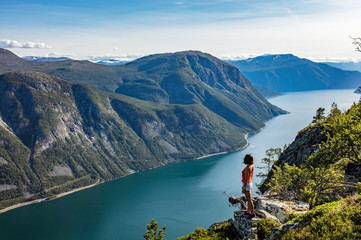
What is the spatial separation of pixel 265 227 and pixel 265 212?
1.83 m

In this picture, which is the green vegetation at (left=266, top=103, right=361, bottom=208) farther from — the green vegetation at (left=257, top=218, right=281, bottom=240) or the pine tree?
the pine tree

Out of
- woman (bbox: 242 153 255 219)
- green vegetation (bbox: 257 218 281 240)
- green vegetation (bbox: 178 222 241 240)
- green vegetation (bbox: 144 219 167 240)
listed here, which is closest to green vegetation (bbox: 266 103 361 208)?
green vegetation (bbox: 257 218 281 240)

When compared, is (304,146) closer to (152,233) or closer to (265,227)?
(152,233)

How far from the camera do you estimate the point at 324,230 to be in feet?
48.8

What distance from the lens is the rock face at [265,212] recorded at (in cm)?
1878

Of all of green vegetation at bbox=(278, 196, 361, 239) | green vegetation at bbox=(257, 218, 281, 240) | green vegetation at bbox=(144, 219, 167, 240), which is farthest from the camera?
green vegetation at bbox=(144, 219, 167, 240)

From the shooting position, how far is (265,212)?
1984 centimetres

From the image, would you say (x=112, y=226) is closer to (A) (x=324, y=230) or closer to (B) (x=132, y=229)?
(B) (x=132, y=229)

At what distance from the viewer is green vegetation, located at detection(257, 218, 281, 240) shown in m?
17.9

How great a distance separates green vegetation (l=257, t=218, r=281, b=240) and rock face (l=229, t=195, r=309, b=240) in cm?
27

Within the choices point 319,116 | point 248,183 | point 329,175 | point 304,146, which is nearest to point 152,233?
point 248,183

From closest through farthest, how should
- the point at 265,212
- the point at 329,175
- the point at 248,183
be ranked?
the point at 248,183
the point at 265,212
the point at 329,175

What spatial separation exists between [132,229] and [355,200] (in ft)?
560

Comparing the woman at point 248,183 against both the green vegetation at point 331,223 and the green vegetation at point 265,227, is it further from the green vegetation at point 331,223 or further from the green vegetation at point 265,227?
the green vegetation at point 331,223
